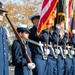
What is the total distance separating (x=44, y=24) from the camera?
6.70 meters

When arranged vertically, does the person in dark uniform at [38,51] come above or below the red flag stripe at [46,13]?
below

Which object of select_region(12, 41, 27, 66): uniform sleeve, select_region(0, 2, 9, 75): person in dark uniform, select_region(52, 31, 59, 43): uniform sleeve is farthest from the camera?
select_region(52, 31, 59, 43): uniform sleeve

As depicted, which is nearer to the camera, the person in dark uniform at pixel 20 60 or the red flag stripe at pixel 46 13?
the person in dark uniform at pixel 20 60

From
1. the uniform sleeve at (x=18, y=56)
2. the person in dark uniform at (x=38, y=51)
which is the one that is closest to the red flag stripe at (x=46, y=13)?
the person in dark uniform at (x=38, y=51)

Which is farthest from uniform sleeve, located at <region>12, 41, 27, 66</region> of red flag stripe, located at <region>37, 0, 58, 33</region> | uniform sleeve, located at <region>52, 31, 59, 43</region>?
uniform sleeve, located at <region>52, 31, 59, 43</region>

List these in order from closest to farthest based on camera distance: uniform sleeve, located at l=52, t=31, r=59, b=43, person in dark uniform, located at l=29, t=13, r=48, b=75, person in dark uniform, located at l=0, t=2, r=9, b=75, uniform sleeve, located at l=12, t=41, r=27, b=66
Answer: person in dark uniform, located at l=0, t=2, r=9, b=75, uniform sleeve, located at l=12, t=41, r=27, b=66, person in dark uniform, located at l=29, t=13, r=48, b=75, uniform sleeve, located at l=52, t=31, r=59, b=43

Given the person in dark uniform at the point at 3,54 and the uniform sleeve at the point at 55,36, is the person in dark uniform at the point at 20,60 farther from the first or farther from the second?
the uniform sleeve at the point at 55,36

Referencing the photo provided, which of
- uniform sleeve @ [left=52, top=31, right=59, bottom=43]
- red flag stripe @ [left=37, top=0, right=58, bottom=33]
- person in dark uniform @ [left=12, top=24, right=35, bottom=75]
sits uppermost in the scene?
red flag stripe @ [left=37, top=0, right=58, bottom=33]

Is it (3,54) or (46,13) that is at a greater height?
(46,13)

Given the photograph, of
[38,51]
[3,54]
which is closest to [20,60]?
[3,54]

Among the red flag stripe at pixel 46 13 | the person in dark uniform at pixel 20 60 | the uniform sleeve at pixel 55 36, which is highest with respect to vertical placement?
the red flag stripe at pixel 46 13

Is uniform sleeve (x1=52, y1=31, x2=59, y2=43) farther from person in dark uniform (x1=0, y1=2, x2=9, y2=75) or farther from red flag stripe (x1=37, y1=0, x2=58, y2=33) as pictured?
person in dark uniform (x1=0, y1=2, x2=9, y2=75)

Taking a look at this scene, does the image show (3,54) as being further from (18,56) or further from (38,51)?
(38,51)

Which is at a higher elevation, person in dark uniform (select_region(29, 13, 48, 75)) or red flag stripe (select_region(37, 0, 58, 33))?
red flag stripe (select_region(37, 0, 58, 33))
